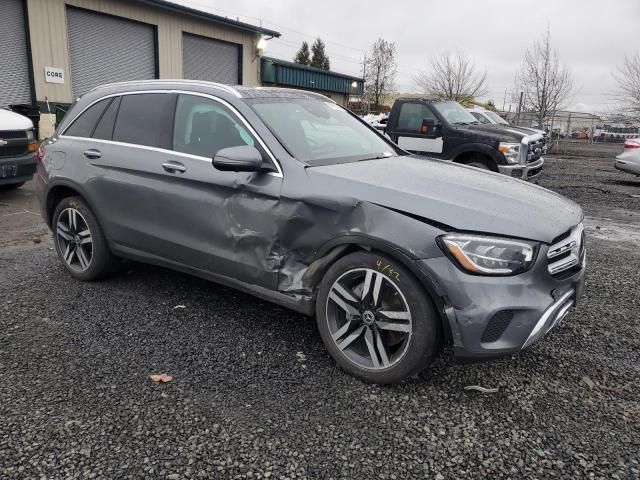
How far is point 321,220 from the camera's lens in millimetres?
2938

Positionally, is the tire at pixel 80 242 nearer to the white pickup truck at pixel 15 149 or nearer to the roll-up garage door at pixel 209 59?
the white pickup truck at pixel 15 149

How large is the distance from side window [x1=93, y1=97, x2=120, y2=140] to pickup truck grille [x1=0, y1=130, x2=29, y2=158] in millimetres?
3824

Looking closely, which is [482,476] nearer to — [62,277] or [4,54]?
[62,277]

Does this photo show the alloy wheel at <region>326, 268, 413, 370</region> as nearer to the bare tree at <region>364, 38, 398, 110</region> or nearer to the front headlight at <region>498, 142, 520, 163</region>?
the front headlight at <region>498, 142, 520, 163</region>

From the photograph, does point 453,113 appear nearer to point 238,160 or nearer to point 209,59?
point 238,160

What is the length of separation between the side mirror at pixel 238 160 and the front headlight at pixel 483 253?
123cm

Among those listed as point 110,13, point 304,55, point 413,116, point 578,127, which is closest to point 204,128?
point 413,116

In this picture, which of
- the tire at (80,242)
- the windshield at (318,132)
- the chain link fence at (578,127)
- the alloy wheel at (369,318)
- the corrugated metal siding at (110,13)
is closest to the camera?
the alloy wheel at (369,318)

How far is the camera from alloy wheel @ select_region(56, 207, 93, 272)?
433 cm

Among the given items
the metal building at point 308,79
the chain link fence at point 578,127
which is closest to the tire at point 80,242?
the metal building at point 308,79

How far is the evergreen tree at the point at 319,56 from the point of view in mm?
72438

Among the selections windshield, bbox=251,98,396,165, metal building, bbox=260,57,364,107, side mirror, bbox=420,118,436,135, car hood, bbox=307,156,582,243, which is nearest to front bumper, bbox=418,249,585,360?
car hood, bbox=307,156,582,243

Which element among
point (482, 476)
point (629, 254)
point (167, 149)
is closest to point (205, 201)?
point (167, 149)

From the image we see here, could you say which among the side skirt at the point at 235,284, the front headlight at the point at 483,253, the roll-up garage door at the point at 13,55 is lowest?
the side skirt at the point at 235,284
